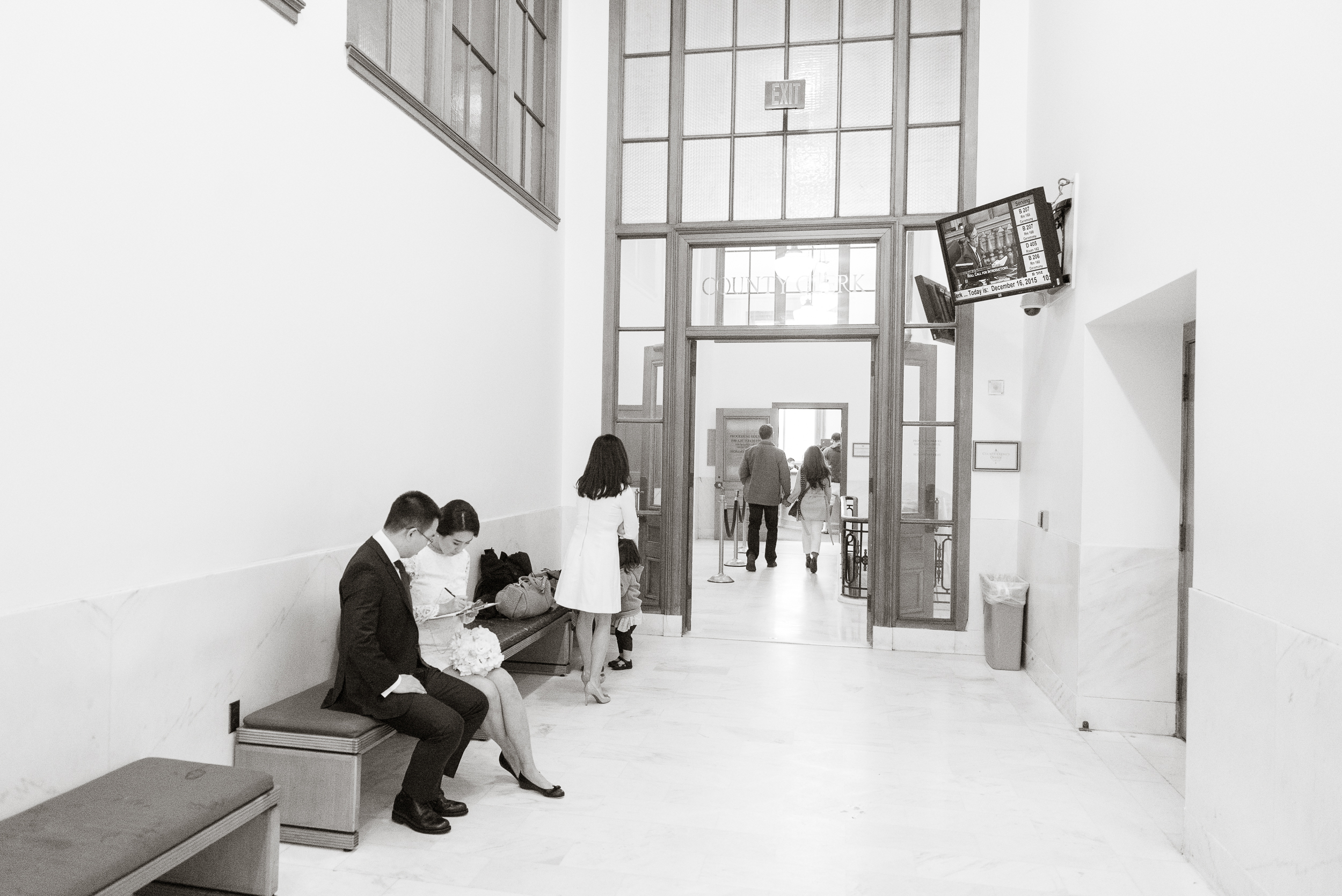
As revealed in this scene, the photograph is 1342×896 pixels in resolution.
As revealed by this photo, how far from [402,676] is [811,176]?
17.1 ft

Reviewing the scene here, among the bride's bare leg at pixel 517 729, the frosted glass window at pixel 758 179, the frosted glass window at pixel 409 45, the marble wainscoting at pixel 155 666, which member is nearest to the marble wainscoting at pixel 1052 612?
the bride's bare leg at pixel 517 729

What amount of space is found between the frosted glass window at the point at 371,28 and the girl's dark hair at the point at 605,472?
2.34 metres

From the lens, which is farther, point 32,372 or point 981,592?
point 981,592

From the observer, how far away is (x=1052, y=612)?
A: 17.6ft

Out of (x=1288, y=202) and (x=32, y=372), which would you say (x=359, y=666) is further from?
(x=1288, y=202)

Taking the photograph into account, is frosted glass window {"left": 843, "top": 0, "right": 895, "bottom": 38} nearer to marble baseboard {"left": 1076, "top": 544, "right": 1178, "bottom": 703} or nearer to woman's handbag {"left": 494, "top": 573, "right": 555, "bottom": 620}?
marble baseboard {"left": 1076, "top": 544, "right": 1178, "bottom": 703}

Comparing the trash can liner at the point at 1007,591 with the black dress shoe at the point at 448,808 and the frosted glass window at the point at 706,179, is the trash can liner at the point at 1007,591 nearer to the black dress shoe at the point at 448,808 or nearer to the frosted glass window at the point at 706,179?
the frosted glass window at the point at 706,179

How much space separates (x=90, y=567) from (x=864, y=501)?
1189 cm

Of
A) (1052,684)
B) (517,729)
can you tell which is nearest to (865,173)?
(1052,684)

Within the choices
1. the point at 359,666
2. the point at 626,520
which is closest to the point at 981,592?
the point at 626,520

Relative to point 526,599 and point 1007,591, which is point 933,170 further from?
point 526,599

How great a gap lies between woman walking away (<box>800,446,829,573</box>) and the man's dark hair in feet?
23.9

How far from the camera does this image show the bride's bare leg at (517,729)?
3.70 m

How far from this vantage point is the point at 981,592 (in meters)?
6.38
